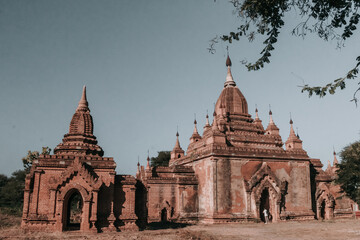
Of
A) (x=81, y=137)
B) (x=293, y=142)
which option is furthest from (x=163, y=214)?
(x=293, y=142)

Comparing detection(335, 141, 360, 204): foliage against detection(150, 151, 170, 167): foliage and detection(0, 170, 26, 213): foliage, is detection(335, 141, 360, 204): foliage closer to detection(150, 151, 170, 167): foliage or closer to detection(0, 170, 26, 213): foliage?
→ detection(150, 151, 170, 167): foliage

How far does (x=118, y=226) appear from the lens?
800 inches

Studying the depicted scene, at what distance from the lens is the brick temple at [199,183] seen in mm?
19547

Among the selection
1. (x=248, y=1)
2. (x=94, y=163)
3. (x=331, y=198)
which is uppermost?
(x=248, y=1)

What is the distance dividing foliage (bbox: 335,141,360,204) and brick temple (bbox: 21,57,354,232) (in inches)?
117

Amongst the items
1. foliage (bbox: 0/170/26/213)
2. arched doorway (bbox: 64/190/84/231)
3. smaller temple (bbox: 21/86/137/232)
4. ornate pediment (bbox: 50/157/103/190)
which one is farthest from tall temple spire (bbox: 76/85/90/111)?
foliage (bbox: 0/170/26/213)

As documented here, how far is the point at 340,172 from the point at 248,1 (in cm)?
2492

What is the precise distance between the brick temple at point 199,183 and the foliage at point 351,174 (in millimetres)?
2970

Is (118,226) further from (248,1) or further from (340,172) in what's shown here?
(340,172)

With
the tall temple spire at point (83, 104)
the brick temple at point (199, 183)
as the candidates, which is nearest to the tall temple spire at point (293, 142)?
the brick temple at point (199, 183)

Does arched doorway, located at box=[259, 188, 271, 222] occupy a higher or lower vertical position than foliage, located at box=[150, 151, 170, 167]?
lower

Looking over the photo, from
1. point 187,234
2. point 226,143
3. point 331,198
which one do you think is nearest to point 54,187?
point 187,234

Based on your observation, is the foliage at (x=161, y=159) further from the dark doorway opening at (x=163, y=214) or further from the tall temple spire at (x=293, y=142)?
the dark doorway opening at (x=163, y=214)

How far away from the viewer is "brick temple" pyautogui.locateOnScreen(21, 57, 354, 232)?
19.5 m
